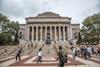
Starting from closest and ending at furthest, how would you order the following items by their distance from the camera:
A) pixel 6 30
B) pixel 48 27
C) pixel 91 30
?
1. pixel 91 30
2. pixel 6 30
3. pixel 48 27

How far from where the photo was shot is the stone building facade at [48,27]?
9806cm

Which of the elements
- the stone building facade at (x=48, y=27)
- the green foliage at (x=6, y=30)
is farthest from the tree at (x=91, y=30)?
the stone building facade at (x=48, y=27)

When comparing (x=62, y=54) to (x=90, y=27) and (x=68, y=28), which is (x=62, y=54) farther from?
(x=68, y=28)

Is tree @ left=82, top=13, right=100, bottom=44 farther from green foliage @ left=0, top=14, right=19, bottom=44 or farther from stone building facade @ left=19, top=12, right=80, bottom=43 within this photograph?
stone building facade @ left=19, top=12, right=80, bottom=43

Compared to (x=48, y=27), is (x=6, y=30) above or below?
below

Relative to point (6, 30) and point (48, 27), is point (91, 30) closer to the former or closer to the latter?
point (6, 30)

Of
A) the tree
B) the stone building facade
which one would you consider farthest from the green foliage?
the stone building facade

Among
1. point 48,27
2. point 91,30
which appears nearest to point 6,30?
point 91,30

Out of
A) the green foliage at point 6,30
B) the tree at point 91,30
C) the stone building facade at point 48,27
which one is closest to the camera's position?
the tree at point 91,30

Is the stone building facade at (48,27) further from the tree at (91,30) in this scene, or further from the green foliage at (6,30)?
the green foliage at (6,30)

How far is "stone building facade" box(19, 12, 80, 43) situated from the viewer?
9806 cm

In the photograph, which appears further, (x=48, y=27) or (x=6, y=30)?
(x=48, y=27)

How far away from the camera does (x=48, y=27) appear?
331 ft

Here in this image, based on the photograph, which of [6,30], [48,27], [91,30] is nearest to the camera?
[91,30]
